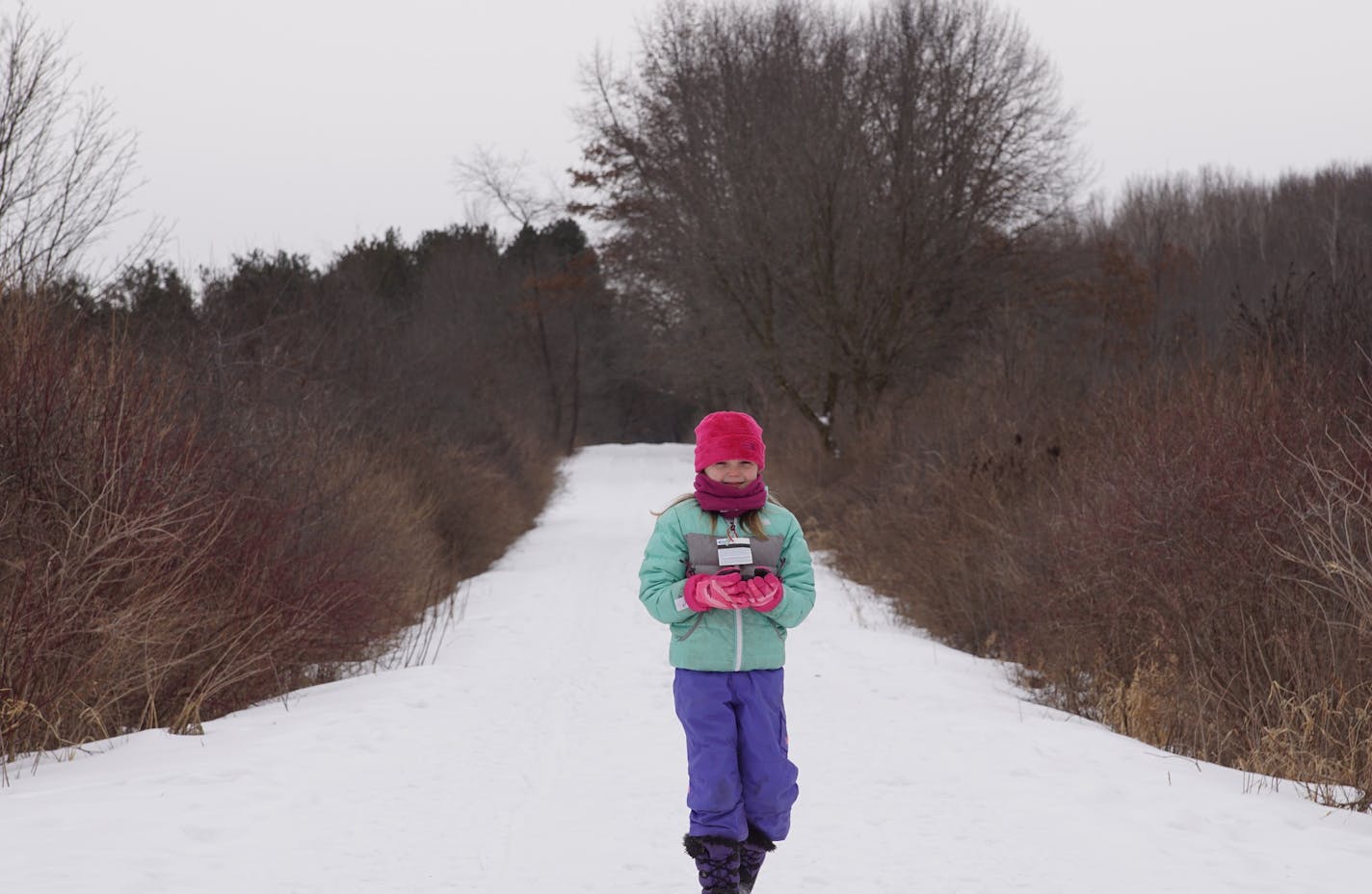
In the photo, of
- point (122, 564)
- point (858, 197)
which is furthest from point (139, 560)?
point (858, 197)

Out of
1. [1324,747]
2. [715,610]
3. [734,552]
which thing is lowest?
[1324,747]

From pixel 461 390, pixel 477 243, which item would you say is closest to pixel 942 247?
pixel 461 390

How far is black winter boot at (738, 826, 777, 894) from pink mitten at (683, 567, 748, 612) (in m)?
0.94

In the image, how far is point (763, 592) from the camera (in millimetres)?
4242

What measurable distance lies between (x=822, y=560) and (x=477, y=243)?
4286cm

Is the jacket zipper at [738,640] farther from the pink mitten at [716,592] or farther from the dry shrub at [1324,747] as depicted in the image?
the dry shrub at [1324,747]

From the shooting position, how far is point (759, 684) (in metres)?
4.41

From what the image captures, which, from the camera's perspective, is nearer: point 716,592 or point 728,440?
point 716,592

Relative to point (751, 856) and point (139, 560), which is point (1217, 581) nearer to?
point (751, 856)

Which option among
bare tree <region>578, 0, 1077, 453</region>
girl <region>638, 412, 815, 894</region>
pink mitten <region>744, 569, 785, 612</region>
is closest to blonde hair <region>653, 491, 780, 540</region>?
girl <region>638, 412, 815, 894</region>

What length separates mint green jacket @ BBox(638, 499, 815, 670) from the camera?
14.3 feet

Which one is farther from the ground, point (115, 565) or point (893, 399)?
point (893, 399)

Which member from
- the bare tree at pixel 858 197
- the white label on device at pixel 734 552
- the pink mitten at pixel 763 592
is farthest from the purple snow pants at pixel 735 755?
the bare tree at pixel 858 197

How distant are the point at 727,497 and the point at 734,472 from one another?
109mm
